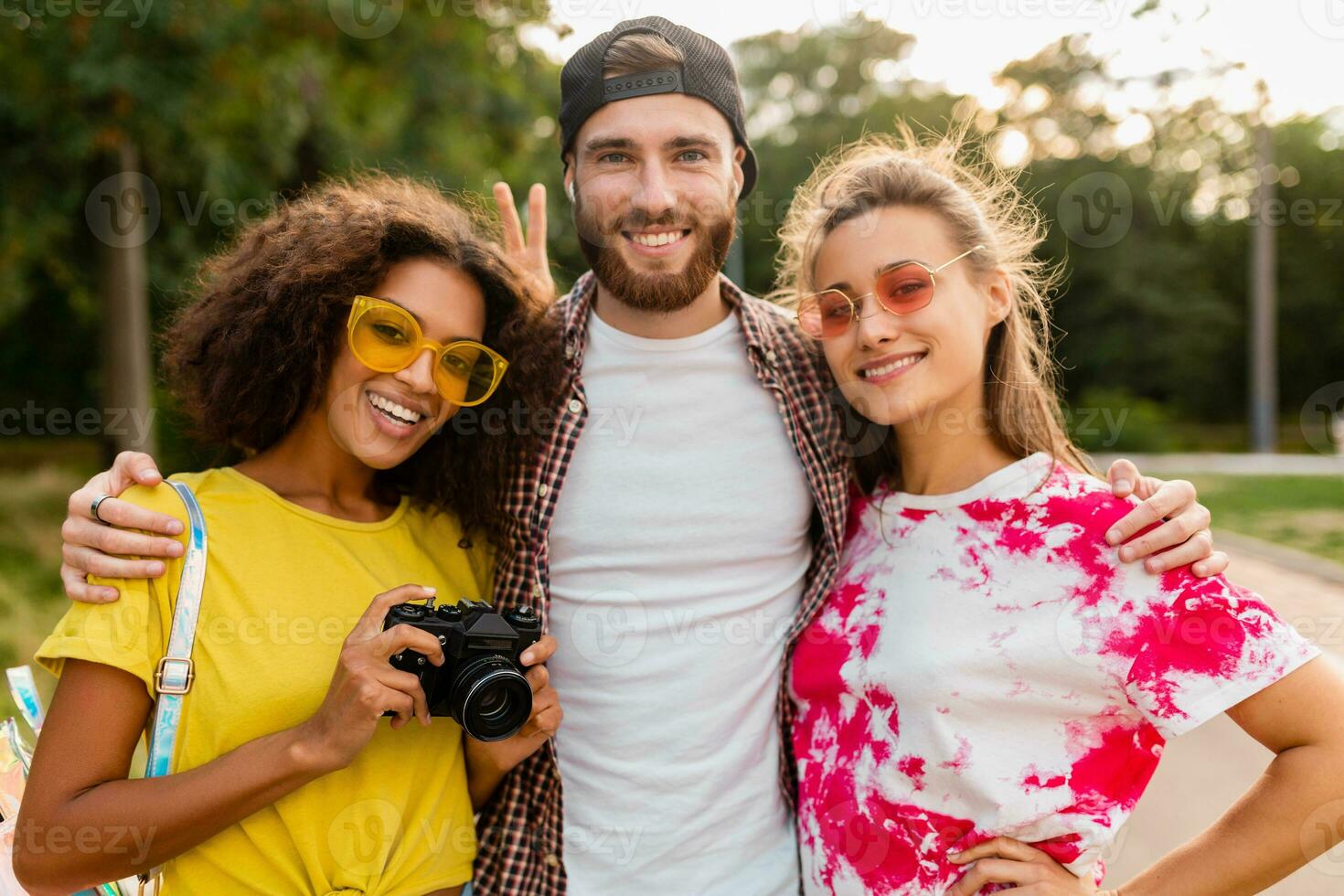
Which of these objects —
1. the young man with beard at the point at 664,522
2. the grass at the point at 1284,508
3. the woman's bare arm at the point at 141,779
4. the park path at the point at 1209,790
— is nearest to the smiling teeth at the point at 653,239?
the young man with beard at the point at 664,522

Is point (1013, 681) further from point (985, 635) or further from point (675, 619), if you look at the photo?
point (675, 619)

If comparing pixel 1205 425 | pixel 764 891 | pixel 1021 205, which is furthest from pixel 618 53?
pixel 1205 425

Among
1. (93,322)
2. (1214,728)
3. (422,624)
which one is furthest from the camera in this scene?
(93,322)

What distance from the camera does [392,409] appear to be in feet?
7.42

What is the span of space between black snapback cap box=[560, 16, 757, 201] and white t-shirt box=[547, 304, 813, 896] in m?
0.67

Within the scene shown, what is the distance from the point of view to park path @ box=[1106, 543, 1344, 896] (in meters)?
3.73

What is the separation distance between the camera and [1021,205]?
8.73ft

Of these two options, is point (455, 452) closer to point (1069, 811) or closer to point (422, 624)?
point (422, 624)

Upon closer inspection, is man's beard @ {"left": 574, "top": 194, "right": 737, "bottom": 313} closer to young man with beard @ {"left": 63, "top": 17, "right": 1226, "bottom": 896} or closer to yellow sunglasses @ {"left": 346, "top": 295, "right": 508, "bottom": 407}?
young man with beard @ {"left": 63, "top": 17, "right": 1226, "bottom": 896}

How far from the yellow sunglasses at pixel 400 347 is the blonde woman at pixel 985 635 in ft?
2.88

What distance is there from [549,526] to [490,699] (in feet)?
2.07

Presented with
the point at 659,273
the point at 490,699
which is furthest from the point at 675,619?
the point at 659,273

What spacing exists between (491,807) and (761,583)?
899mm

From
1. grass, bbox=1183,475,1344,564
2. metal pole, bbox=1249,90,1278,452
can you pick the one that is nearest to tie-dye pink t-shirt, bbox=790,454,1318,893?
grass, bbox=1183,475,1344,564
